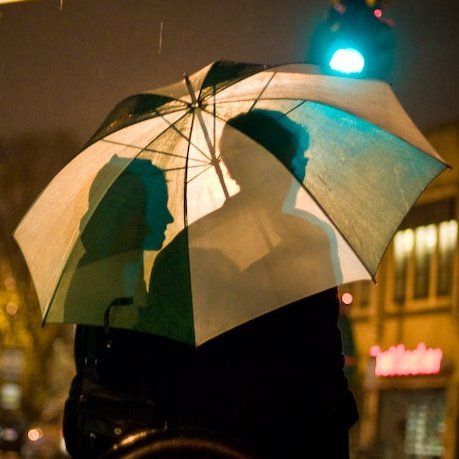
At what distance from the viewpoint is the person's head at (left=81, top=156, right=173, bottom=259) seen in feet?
14.7

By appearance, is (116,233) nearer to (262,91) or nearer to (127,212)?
(127,212)

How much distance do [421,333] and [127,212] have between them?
112ft

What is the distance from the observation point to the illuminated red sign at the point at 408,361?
36.3 metres

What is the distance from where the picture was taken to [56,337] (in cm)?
4906

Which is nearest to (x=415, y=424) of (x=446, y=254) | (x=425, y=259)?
(x=446, y=254)

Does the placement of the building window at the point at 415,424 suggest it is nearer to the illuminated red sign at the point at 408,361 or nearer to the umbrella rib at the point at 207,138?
the illuminated red sign at the point at 408,361

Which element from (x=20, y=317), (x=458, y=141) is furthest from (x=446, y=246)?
(x=20, y=317)

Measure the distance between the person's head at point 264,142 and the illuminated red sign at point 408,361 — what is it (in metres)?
30.9

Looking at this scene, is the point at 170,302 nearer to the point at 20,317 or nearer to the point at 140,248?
the point at 140,248

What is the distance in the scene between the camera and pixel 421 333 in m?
38.0

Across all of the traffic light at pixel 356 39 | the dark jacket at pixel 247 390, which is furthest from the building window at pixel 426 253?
the dark jacket at pixel 247 390

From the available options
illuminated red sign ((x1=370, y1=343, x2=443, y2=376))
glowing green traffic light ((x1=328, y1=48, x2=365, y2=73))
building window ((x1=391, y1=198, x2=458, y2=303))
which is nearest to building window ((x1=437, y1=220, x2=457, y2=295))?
building window ((x1=391, y1=198, x2=458, y2=303))

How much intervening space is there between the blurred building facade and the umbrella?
95.0ft

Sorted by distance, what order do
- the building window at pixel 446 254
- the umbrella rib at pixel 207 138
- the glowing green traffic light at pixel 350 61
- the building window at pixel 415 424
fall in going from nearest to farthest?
the umbrella rib at pixel 207 138 → the glowing green traffic light at pixel 350 61 → the building window at pixel 415 424 → the building window at pixel 446 254
